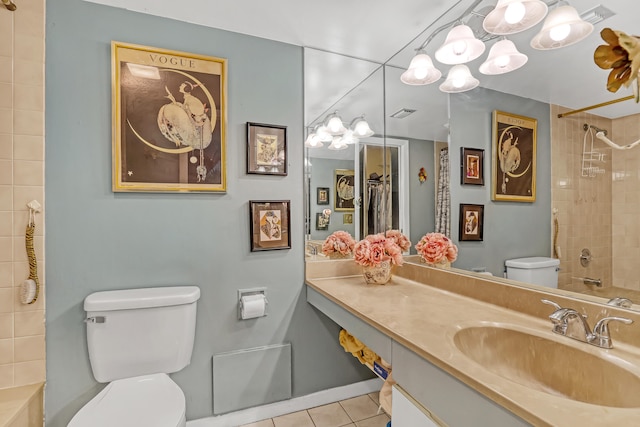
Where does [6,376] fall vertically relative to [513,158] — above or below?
below

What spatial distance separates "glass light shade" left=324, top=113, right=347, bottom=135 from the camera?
2.01 m

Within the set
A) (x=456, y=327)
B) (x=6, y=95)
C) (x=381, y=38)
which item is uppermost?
(x=381, y=38)

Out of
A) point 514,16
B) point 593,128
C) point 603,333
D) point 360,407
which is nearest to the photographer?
point 603,333

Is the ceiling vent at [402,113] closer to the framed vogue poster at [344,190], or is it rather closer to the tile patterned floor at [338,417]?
the framed vogue poster at [344,190]

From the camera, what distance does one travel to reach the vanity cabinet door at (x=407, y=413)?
35.9 inches

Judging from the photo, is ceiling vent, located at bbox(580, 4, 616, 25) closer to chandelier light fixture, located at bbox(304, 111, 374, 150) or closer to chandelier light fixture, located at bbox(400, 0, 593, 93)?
chandelier light fixture, located at bbox(400, 0, 593, 93)

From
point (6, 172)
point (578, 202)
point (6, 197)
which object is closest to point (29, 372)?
point (6, 197)

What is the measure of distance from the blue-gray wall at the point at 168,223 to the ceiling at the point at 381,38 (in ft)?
0.38

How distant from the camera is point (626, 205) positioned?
0.98m

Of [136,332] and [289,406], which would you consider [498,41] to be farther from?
[289,406]

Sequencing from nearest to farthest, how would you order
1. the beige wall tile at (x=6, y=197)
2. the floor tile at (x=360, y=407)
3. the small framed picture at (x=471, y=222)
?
the beige wall tile at (x=6, y=197), the small framed picture at (x=471, y=222), the floor tile at (x=360, y=407)

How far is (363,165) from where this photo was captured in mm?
2088

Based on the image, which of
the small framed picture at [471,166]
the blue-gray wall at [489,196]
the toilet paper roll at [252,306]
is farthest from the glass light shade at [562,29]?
the toilet paper roll at [252,306]

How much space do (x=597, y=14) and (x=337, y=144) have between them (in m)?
1.32
